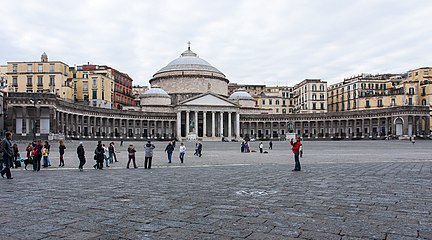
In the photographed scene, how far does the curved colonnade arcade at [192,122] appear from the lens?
2328 inches

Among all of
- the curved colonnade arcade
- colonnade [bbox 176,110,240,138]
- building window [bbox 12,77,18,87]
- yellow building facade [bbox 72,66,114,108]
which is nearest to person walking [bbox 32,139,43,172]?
the curved colonnade arcade

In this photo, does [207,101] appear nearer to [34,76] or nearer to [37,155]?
[34,76]

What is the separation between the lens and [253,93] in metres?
134

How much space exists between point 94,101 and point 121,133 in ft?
30.3

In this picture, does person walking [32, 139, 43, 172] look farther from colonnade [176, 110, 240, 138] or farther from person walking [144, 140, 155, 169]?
colonnade [176, 110, 240, 138]

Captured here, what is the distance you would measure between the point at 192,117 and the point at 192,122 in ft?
5.10

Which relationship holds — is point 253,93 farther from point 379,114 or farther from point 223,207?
point 223,207

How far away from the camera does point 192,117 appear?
94938mm

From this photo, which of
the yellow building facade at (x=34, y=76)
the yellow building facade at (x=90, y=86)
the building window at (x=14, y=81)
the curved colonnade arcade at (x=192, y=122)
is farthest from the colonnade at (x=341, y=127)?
the building window at (x=14, y=81)

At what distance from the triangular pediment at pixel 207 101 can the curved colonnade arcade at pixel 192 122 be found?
1.82 meters

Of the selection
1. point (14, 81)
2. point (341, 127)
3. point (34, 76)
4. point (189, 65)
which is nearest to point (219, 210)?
point (34, 76)

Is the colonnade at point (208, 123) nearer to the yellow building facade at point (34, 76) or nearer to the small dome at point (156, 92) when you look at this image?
the small dome at point (156, 92)

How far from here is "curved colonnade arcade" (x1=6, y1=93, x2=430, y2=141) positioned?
59.1 meters

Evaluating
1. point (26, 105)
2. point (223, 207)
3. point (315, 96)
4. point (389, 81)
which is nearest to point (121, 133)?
point (26, 105)
